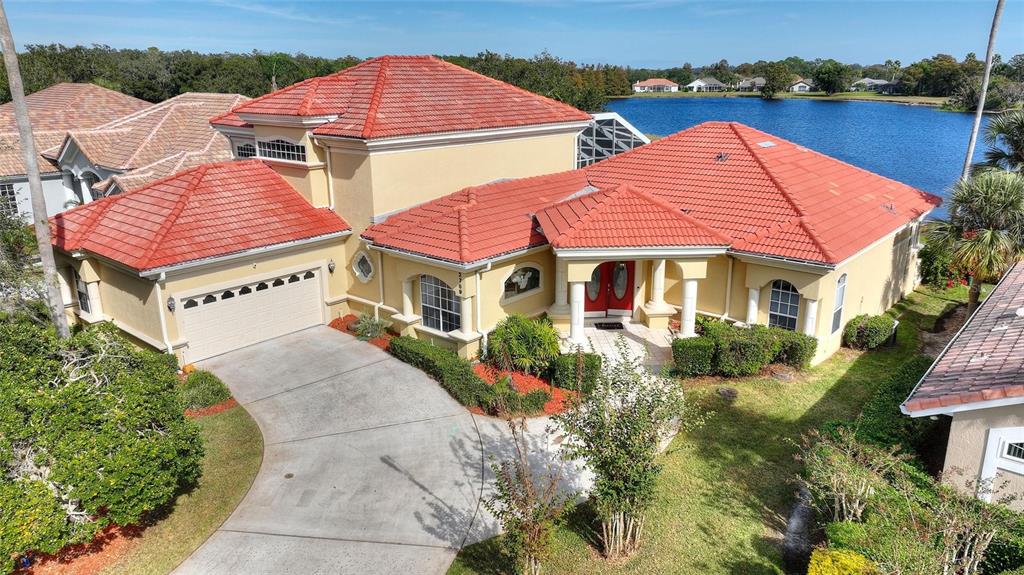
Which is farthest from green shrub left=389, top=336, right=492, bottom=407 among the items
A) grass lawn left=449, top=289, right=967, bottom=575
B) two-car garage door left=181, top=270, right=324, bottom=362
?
grass lawn left=449, top=289, right=967, bottom=575

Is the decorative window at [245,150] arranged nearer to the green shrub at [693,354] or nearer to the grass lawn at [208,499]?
the grass lawn at [208,499]

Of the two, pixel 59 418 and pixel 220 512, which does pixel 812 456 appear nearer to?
pixel 220 512

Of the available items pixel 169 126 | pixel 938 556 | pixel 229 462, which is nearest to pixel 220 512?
pixel 229 462

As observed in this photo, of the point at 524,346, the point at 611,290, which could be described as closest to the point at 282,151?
the point at 524,346

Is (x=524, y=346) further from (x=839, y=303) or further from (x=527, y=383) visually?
(x=839, y=303)

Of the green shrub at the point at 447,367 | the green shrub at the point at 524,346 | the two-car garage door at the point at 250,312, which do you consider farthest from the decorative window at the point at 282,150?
the green shrub at the point at 524,346

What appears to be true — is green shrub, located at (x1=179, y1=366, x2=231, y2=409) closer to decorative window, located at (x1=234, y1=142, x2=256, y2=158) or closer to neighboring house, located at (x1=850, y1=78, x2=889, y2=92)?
decorative window, located at (x1=234, y1=142, x2=256, y2=158)

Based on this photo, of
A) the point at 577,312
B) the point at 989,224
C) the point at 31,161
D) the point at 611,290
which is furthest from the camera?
the point at 611,290
